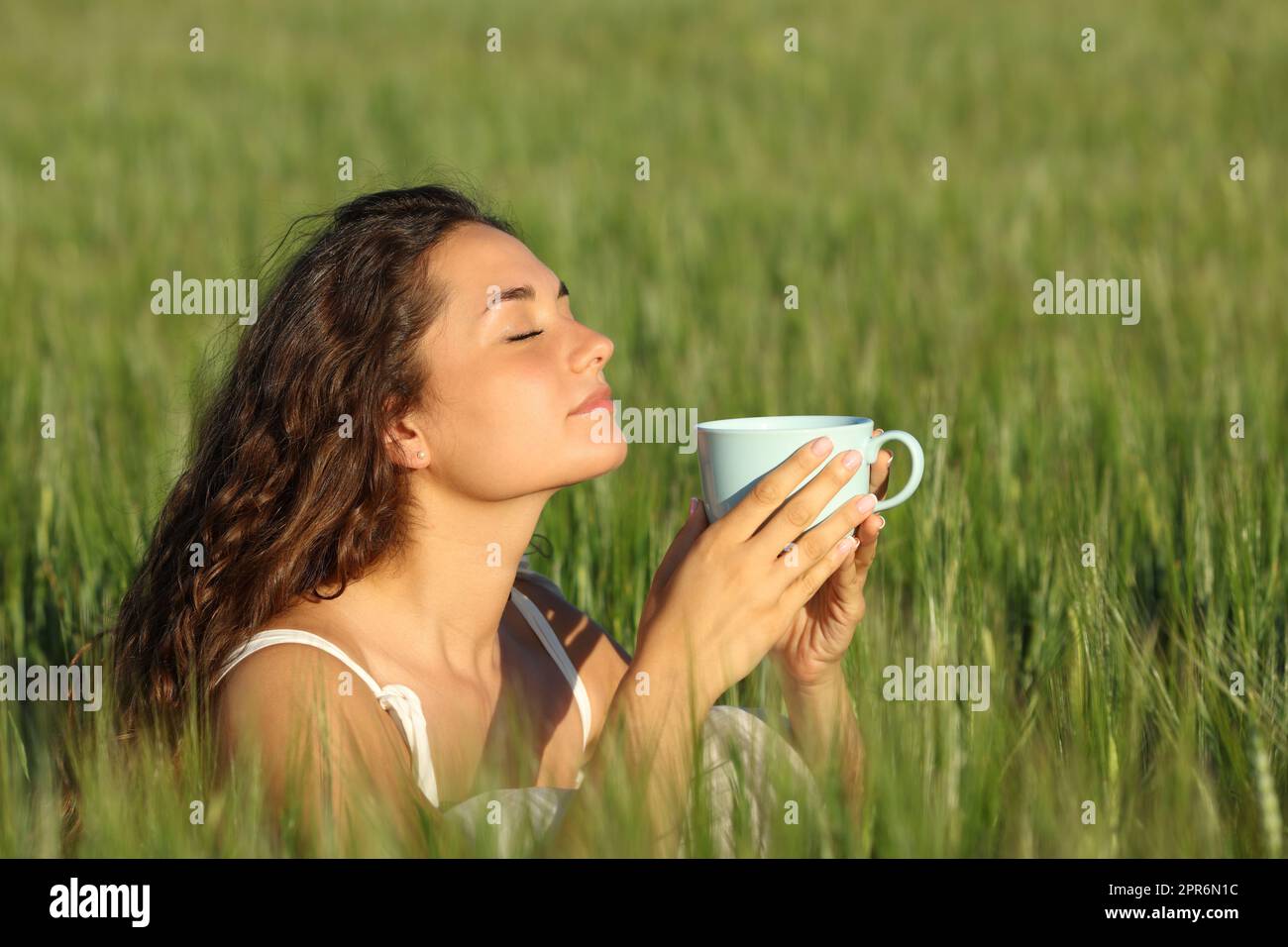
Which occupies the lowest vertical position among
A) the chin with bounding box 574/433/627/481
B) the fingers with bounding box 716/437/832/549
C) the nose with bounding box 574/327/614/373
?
the fingers with bounding box 716/437/832/549

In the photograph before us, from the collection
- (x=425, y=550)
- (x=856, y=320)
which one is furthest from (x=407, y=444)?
(x=856, y=320)

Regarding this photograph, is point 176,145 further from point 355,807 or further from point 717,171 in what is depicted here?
point 355,807

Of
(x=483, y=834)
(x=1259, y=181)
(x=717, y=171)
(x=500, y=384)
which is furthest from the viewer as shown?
(x=717, y=171)

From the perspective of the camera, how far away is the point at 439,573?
5.23ft

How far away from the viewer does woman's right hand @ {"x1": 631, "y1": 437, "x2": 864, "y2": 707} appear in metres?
1.34

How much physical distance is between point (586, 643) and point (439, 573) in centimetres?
37

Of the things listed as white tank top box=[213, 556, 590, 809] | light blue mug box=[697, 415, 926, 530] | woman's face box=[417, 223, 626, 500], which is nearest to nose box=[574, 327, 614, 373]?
woman's face box=[417, 223, 626, 500]

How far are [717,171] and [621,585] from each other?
4.10 meters

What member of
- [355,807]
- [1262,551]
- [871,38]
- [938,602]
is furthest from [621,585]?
[871,38]

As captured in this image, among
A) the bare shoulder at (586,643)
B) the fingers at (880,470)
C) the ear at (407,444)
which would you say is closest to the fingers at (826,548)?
the fingers at (880,470)

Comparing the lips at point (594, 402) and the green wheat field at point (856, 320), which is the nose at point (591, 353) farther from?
the green wheat field at point (856, 320)

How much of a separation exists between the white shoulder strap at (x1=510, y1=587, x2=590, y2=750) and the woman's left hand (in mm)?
276

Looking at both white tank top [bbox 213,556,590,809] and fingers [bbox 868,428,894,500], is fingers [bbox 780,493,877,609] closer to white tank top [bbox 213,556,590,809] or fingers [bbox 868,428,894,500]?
fingers [bbox 868,428,894,500]

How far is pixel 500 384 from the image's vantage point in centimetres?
148
